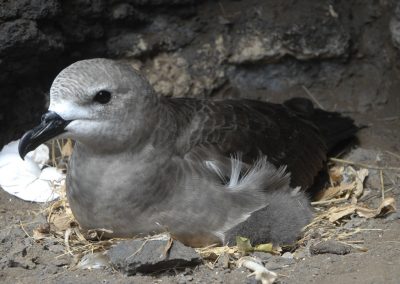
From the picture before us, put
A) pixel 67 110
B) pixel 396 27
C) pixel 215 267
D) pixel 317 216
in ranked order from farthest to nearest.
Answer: pixel 396 27
pixel 317 216
pixel 215 267
pixel 67 110

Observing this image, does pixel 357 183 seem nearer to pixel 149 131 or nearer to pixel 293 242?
pixel 293 242

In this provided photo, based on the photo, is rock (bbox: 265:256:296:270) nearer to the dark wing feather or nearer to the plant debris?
the plant debris

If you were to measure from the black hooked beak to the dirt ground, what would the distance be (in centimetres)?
62

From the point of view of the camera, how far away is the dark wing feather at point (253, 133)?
14.2ft

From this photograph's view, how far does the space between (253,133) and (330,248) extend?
33.5 inches

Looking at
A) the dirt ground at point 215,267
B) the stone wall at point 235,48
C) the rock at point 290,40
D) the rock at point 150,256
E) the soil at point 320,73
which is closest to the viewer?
the dirt ground at point 215,267

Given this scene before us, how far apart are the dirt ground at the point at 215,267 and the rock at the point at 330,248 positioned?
0.04 metres

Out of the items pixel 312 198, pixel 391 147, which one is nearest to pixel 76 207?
pixel 312 198

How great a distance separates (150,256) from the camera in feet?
12.4

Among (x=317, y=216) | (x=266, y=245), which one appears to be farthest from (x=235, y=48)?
(x=266, y=245)

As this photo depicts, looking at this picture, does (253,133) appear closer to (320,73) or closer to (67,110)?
(67,110)

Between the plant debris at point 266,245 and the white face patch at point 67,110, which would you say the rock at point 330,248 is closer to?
the plant debris at point 266,245

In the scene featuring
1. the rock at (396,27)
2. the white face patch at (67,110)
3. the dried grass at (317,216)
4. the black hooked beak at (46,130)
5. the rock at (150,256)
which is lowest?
the dried grass at (317,216)

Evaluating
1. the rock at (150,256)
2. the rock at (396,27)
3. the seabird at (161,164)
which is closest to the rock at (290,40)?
the rock at (396,27)
